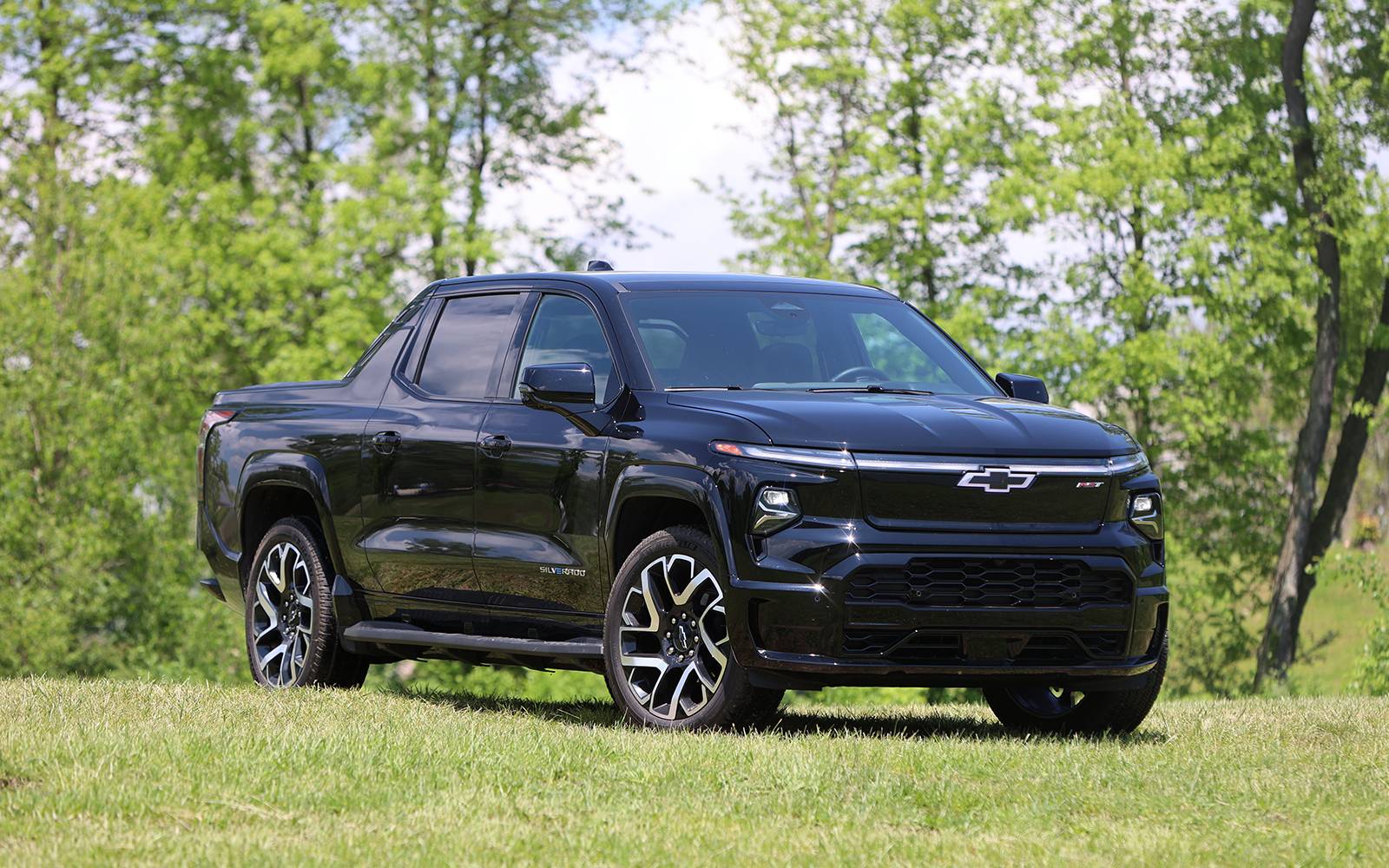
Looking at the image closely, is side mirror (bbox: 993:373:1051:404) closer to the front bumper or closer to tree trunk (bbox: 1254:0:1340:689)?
the front bumper

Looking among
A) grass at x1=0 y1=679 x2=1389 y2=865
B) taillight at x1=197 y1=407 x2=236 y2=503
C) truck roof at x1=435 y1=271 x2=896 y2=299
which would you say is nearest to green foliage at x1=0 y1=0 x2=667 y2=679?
taillight at x1=197 y1=407 x2=236 y2=503

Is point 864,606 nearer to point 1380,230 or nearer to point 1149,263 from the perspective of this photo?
point 1380,230

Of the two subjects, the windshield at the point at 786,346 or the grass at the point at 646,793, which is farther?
the windshield at the point at 786,346

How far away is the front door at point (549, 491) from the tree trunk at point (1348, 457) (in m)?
26.0

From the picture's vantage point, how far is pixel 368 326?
3478cm

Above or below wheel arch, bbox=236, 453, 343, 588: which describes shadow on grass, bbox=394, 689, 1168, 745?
below

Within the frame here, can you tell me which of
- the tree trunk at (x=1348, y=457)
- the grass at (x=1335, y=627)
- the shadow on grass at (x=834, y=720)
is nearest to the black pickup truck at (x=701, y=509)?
the shadow on grass at (x=834, y=720)

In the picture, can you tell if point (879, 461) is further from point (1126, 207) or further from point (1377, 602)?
point (1126, 207)

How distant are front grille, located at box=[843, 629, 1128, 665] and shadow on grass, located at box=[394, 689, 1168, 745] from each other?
43 centimetres

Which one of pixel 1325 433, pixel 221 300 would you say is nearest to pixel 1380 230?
pixel 1325 433

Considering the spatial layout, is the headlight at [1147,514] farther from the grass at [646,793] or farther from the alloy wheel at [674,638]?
the alloy wheel at [674,638]

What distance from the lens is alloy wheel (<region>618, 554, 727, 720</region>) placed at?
24.3 ft

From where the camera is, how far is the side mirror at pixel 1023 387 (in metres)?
8.70

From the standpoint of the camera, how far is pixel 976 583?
7129 millimetres
